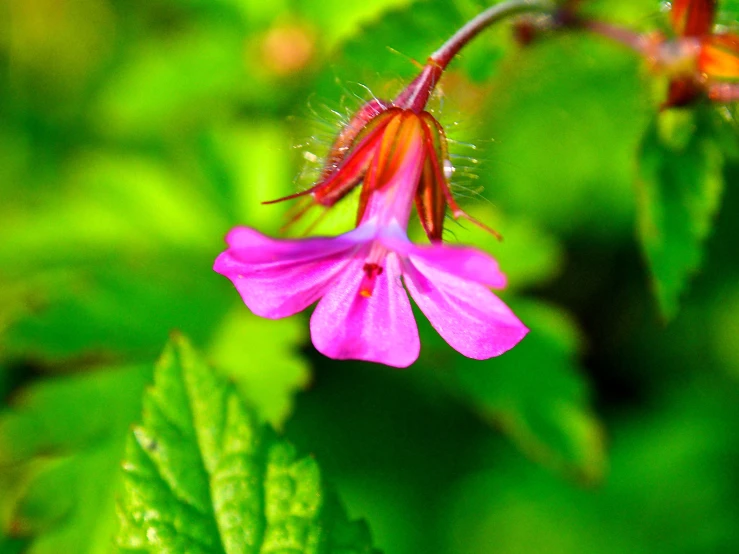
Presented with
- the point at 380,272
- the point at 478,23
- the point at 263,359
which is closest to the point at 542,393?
the point at 263,359

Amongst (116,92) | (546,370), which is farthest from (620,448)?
(116,92)

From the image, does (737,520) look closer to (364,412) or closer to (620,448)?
(620,448)

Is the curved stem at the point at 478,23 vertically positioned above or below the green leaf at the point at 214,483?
above

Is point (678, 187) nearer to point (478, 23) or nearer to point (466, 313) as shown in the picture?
point (478, 23)

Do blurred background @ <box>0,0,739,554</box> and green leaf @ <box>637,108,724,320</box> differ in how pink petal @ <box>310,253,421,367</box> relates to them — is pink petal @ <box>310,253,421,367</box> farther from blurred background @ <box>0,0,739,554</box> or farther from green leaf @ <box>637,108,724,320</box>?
blurred background @ <box>0,0,739,554</box>

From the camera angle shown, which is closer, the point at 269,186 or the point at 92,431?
the point at 92,431

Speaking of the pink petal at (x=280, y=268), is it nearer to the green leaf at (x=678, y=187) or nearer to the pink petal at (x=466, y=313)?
the pink petal at (x=466, y=313)

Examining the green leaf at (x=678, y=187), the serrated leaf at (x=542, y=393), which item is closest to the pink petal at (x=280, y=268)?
the green leaf at (x=678, y=187)

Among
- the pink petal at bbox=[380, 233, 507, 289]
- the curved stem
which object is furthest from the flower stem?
the pink petal at bbox=[380, 233, 507, 289]
